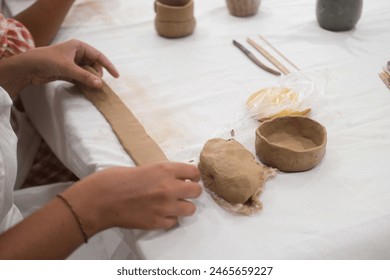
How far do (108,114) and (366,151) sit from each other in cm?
53

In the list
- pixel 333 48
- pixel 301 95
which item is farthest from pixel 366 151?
pixel 333 48

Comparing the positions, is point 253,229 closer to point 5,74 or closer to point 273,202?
point 273,202

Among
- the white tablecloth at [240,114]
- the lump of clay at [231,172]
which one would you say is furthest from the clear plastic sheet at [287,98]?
the lump of clay at [231,172]

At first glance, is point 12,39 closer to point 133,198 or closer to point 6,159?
point 6,159

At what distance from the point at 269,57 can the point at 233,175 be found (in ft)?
1.71

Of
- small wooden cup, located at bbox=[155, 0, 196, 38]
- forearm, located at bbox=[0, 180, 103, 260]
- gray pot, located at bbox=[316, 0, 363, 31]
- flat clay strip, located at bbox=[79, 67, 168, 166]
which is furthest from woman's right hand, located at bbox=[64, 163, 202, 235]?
gray pot, located at bbox=[316, 0, 363, 31]

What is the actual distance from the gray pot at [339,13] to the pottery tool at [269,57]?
8.6 inches

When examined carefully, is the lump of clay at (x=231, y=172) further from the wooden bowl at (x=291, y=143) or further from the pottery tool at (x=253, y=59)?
the pottery tool at (x=253, y=59)

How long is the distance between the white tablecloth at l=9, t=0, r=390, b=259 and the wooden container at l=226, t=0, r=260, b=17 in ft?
0.08

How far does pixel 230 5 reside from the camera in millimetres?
1375

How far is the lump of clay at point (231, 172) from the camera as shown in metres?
0.73

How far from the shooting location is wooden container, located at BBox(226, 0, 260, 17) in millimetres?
1349

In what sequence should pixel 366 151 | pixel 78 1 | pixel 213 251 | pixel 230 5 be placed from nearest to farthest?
1. pixel 213 251
2. pixel 366 151
3. pixel 230 5
4. pixel 78 1

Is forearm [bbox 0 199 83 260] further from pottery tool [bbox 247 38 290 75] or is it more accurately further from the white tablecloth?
pottery tool [bbox 247 38 290 75]
